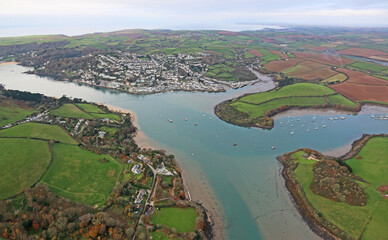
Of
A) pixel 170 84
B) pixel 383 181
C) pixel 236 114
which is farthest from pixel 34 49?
pixel 383 181

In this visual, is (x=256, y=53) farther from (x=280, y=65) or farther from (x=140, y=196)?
(x=140, y=196)

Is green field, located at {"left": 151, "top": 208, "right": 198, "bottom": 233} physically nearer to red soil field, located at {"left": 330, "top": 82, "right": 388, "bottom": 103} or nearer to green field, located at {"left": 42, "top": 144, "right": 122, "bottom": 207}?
green field, located at {"left": 42, "top": 144, "right": 122, "bottom": 207}

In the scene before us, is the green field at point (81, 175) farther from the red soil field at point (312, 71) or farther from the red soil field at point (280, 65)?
the red soil field at point (280, 65)

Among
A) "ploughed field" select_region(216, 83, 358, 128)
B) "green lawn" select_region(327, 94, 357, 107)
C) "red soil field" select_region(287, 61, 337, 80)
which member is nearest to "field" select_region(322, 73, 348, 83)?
"red soil field" select_region(287, 61, 337, 80)

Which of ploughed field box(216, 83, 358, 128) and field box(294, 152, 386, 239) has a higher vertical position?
ploughed field box(216, 83, 358, 128)

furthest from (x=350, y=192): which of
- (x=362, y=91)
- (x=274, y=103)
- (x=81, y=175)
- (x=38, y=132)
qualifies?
(x=362, y=91)

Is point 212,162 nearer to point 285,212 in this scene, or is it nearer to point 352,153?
point 285,212
